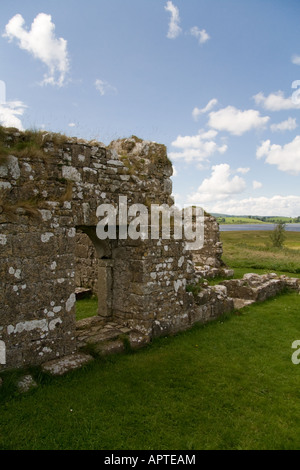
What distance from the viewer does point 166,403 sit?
490cm

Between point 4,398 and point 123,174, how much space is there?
15.4 ft

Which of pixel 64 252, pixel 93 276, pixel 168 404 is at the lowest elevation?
pixel 168 404

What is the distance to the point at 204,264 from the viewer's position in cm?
1750

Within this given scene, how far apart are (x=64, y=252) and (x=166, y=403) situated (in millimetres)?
Answer: 3089

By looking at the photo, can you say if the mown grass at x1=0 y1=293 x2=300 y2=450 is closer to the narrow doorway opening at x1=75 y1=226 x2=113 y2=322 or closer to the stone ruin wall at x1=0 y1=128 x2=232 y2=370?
the stone ruin wall at x1=0 y1=128 x2=232 y2=370

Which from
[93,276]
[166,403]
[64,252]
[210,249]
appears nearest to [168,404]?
[166,403]

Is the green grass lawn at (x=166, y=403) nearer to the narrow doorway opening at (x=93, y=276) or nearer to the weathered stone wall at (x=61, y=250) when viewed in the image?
the weathered stone wall at (x=61, y=250)

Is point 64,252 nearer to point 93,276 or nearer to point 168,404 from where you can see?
point 168,404

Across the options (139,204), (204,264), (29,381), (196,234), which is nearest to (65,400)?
(29,381)

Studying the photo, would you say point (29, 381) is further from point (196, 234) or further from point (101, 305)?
point (196, 234)

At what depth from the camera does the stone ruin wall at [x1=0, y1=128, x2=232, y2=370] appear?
17.2 feet

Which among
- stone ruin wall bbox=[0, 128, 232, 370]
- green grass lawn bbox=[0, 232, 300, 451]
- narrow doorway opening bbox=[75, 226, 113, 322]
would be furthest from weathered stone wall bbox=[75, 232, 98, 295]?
green grass lawn bbox=[0, 232, 300, 451]

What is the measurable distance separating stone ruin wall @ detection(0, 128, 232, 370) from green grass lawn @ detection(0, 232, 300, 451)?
2.24 feet

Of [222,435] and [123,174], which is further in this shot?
[123,174]
